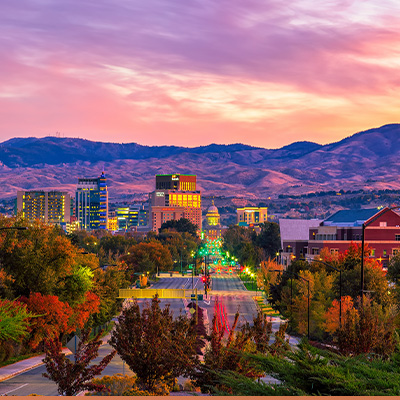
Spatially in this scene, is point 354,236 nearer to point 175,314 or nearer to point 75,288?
point 175,314

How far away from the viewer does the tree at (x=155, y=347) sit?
112 ft

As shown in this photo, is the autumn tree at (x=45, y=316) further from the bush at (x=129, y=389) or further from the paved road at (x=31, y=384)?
the bush at (x=129, y=389)

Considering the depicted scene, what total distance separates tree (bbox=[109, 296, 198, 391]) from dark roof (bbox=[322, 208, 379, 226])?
88.7 meters

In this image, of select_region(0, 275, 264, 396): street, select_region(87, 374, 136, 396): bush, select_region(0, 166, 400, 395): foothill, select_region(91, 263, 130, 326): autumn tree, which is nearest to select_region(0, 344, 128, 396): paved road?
select_region(0, 275, 264, 396): street

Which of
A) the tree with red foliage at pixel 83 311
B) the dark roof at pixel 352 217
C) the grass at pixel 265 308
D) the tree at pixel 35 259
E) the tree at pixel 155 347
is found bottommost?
the grass at pixel 265 308

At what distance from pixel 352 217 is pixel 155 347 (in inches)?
3858

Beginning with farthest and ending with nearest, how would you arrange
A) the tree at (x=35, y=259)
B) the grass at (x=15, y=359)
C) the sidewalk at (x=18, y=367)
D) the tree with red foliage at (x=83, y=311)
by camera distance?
the tree with red foliage at (x=83, y=311) < the tree at (x=35, y=259) < the grass at (x=15, y=359) < the sidewalk at (x=18, y=367)

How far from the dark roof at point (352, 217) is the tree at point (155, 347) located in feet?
291

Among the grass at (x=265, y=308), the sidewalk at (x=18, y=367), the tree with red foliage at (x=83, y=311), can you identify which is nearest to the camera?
the sidewalk at (x=18, y=367)

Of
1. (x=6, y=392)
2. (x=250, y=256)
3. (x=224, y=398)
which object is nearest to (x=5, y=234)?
(x=6, y=392)

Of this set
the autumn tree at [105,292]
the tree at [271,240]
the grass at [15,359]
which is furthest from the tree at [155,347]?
the tree at [271,240]

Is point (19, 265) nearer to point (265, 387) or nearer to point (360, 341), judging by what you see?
point (360, 341)

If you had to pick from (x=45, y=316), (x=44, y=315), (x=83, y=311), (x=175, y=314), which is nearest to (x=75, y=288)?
(x=83, y=311)

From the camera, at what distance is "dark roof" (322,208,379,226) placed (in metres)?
122
